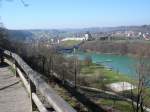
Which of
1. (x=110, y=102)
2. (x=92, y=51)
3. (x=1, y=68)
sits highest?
(x=1, y=68)

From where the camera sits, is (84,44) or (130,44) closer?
(130,44)

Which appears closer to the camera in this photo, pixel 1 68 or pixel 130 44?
pixel 1 68

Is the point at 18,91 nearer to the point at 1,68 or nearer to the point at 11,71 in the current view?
the point at 11,71

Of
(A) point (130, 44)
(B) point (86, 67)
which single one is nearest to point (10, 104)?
(B) point (86, 67)

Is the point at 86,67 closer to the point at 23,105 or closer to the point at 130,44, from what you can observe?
the point at 130,44

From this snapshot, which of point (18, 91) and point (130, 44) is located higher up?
point (18, 91)

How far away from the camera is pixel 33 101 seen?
562cm

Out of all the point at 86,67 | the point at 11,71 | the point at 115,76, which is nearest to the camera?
the point at 11,71

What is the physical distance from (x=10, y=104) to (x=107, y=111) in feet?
43.8

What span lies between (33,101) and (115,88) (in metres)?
63.9

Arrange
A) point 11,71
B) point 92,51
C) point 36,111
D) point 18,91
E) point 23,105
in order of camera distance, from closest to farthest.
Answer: point 36,111
point 23,105
point 18,91
point 11,71
point 92,51

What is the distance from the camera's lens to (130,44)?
160 m

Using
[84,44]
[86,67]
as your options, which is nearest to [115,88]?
[86,67]

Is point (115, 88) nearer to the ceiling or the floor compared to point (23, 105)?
nearer to the floor
